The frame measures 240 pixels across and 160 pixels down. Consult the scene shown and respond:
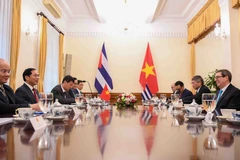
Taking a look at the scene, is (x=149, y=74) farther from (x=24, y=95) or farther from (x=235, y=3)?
(x=24, y=95)

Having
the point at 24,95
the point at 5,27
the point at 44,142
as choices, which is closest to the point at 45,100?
the point at 44,142

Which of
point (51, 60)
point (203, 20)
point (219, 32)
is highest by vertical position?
point (203, 20)

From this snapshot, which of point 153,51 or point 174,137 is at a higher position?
point 153,51

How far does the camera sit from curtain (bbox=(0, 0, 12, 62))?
409cm

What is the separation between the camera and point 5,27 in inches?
164

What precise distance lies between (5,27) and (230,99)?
12.5 feet

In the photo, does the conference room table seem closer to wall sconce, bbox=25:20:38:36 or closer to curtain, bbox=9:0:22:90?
curtain, bbox=9:0:22:90

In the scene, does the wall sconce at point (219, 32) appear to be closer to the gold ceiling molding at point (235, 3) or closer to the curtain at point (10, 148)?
the gold ceiling molding at point (235, 3)

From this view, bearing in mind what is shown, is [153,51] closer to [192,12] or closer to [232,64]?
[192,12]

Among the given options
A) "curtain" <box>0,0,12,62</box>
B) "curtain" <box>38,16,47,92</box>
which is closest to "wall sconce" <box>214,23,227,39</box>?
"curtain" <box>38,16,47,92</box>

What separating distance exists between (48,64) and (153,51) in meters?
3.51

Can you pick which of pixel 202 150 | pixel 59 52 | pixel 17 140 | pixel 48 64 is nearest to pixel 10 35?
pixel 48 64

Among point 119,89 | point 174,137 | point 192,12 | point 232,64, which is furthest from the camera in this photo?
point 119,89

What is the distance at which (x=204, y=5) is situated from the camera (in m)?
6.17
